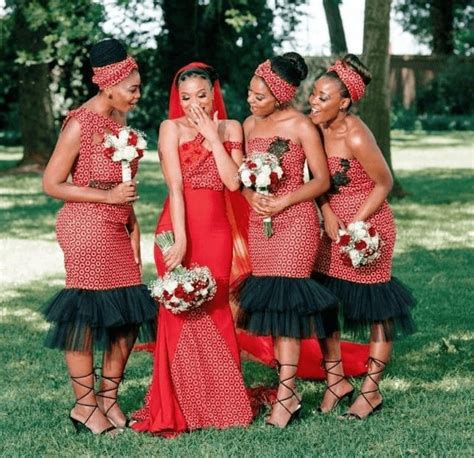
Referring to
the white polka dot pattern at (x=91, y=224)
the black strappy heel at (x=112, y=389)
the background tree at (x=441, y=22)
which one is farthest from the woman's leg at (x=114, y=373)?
the background tree at (x=441, y=22)

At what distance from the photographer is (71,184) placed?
5582 millimetres

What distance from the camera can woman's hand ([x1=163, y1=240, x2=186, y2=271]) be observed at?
5688 mm

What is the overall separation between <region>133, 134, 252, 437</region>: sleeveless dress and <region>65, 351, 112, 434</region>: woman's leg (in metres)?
0.23

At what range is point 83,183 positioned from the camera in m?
5.63

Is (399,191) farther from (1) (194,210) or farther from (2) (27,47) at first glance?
(1) (194,210)

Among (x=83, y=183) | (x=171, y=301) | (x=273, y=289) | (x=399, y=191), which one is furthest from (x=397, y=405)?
(x=399, y=191)

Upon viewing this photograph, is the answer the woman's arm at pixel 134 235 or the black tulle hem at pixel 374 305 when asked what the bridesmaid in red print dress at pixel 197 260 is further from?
the black tulle hem at pixel 374 305

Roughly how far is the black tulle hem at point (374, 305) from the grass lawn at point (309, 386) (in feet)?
1.69

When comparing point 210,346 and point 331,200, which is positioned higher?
point 331,200

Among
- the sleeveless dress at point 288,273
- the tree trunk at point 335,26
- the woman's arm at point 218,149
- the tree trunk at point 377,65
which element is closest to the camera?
the woman's arm at point 218,149

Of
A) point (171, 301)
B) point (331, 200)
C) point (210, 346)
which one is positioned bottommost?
point (210, 346)

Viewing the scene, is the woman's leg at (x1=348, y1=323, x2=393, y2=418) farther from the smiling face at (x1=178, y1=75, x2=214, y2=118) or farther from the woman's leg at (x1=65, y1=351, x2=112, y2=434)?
the smiling face at (x1=178, y1=75, x2=214, y2=118)

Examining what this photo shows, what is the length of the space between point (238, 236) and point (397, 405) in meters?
1.49

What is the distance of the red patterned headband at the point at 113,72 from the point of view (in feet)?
18.1
